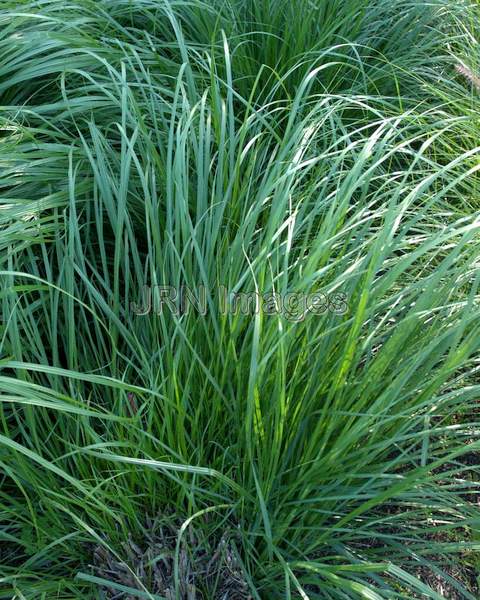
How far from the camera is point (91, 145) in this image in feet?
7.37

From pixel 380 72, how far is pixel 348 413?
1.60 metres

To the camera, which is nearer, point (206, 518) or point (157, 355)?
point (206, 518)

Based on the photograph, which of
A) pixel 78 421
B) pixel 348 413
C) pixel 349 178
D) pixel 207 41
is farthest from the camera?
pixel 207 41

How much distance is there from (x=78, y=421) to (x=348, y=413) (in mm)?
549

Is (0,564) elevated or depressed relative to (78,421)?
depressed

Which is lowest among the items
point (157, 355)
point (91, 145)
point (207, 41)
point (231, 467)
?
point (231, 467)

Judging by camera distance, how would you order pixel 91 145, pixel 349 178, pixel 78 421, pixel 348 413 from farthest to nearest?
pixel 91 145 → pixel 349 178 → pixel 78 421 → pixel 348 413

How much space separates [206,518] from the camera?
1.64 metres

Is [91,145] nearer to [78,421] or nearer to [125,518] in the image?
[78,421]

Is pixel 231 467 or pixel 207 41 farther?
pixel 207 41

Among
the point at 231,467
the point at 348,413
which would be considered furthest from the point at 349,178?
the point at 231,467

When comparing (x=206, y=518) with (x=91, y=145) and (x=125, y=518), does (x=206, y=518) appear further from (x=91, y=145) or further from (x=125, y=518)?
(x=91, y=145)

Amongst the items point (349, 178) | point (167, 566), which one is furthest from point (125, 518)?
point (349, 178)

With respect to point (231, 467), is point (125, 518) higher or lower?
lower
